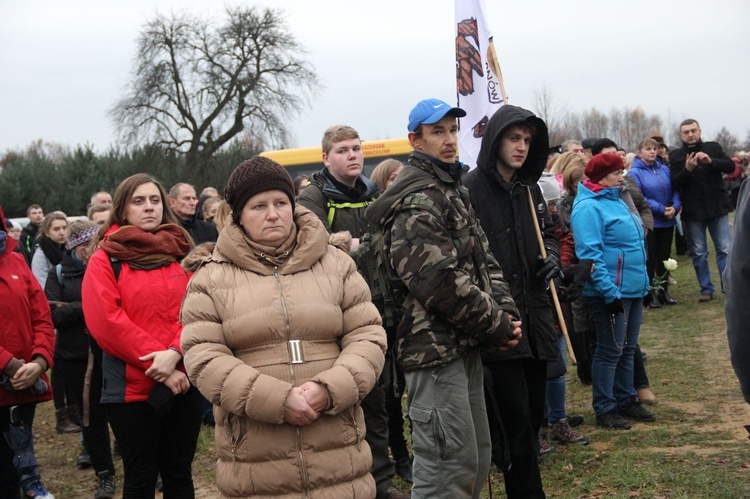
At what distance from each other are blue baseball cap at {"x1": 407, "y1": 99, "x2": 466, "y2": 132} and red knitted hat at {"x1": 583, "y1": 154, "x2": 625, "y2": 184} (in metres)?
2.46

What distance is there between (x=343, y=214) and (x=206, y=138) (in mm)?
31025

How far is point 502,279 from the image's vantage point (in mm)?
4199

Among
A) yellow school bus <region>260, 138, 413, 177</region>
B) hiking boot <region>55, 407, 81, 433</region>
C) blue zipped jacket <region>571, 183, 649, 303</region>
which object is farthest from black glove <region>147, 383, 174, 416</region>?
yellow school bus <region>260, 138, 413, 177</region>

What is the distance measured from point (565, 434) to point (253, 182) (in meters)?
3.78

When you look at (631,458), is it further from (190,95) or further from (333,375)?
(190,95)

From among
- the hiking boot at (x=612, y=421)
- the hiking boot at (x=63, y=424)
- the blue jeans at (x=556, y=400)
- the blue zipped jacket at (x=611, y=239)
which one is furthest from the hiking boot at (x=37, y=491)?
the blue zipped jacket at (x=611, y=239)

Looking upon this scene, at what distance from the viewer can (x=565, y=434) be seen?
6.03m

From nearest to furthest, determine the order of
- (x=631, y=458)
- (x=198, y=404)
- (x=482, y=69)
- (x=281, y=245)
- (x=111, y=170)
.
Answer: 1. (x=281, y=245)
2. (x=198, y=404)
3. (x=631, y=458)
4. (x=482, y=69)
5. (x=111, y=170)

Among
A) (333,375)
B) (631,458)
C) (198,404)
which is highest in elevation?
(333,375)

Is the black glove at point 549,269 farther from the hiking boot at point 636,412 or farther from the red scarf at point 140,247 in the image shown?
the hiking boot at point 636,412

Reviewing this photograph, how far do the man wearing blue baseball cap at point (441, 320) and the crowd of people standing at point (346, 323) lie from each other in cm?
1

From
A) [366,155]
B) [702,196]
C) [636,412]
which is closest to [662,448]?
[636,412]

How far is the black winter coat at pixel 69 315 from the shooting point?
6.50m

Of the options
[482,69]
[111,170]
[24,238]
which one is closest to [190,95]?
[111,170]
